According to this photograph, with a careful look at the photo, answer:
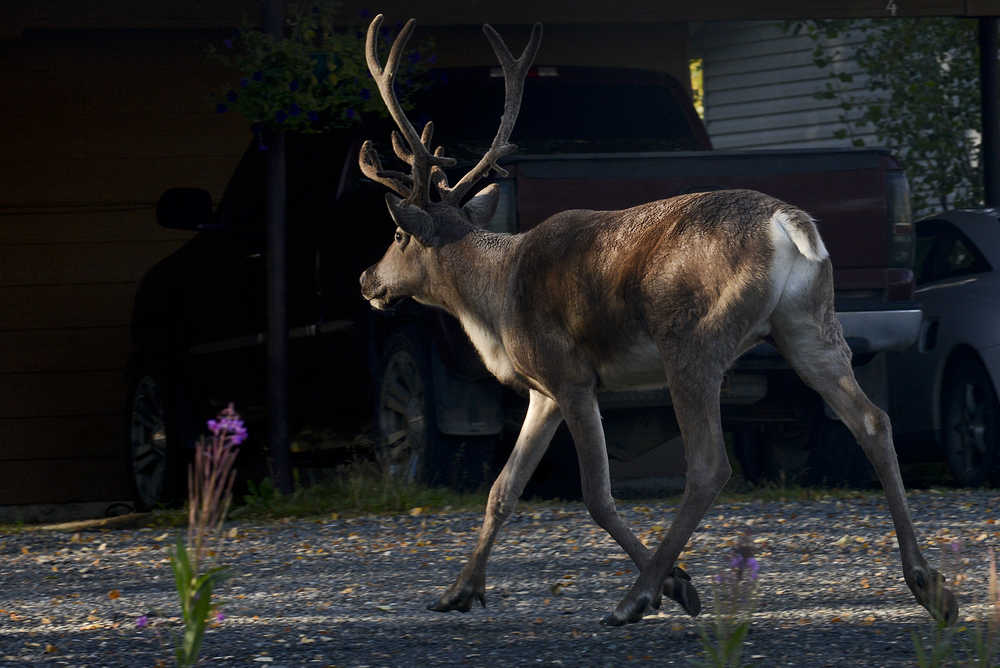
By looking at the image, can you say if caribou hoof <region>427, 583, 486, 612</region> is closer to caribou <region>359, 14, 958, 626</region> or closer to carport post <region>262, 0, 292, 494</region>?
caribou <region>359, 14, 958, 626</region>

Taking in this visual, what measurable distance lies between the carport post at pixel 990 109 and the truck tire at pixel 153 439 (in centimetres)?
526

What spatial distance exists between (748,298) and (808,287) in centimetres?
23

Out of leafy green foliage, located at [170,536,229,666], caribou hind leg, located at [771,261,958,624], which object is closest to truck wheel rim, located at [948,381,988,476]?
caribou hind leg, located at [771,261,958,624]

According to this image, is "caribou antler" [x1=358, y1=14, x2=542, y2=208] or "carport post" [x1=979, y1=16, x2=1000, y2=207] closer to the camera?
"caribou antler" [x1=358, y1=14, x2=542, y2=208]

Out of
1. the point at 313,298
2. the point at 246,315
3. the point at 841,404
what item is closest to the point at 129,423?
the point at 246,315

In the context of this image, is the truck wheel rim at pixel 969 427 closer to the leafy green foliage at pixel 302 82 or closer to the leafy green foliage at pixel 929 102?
the leafy green foliage at pixel 302 82

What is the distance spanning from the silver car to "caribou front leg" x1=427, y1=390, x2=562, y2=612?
4151 mm

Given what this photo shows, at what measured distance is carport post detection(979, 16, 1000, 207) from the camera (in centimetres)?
1207

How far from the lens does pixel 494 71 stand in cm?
1076

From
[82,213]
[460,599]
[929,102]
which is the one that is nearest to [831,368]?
[460,599]

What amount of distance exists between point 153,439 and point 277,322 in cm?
225

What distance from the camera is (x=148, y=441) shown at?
463 inches

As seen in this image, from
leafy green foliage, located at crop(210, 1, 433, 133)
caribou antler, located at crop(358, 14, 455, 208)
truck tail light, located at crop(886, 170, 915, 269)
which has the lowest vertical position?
truck tail light, located at crop(886, 170, 915, 269)

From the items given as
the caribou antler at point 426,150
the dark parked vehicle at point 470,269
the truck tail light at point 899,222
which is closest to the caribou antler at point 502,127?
the caribou antler at point 426,150
